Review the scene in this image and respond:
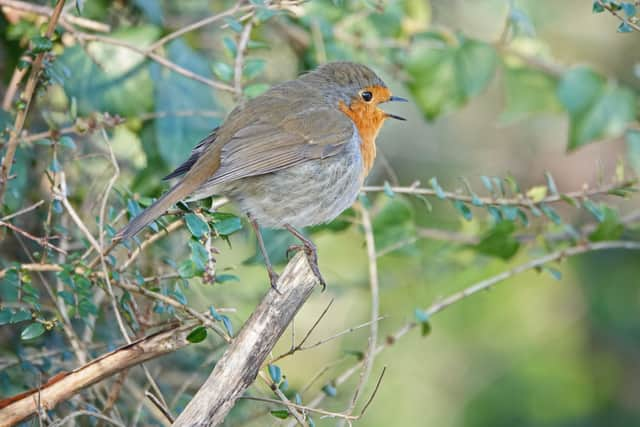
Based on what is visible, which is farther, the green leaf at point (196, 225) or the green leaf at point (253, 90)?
the green leaf at point (253, 90)

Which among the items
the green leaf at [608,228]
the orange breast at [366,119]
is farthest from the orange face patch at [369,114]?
the green leaf at [608,228]

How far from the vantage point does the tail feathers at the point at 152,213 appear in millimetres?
2572

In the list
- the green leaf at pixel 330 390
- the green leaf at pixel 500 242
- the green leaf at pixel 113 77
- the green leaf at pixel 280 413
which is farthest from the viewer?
the green leaf at pixel 500 242

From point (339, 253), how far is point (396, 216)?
186 cm

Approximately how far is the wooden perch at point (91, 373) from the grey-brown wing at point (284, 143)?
30.6 inches

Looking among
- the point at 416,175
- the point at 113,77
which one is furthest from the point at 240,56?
the point at 416,175

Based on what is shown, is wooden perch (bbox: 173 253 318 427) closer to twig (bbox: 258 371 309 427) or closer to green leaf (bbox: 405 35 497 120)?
twig (bbox: 258 371 309 427)

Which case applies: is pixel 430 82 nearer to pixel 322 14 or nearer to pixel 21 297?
pixel 322 14

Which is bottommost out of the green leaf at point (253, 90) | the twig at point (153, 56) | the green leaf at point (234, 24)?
the green leaf at point (253, 90)

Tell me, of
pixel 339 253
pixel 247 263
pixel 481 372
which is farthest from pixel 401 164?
pixel 247 263

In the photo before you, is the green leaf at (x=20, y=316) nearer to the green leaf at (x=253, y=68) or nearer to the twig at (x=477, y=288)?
the twig at (x=477, y=288)

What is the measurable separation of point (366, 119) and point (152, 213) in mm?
1467

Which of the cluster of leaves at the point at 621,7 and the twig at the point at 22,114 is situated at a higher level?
the cluster of leaves at the point at 621,7

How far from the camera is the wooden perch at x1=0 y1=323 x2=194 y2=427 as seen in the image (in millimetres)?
2406
